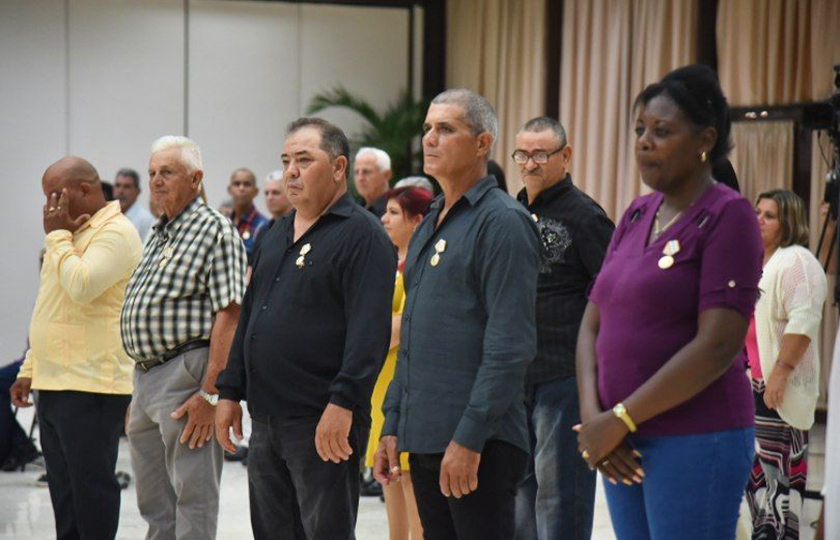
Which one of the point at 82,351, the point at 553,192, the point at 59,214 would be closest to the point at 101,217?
the point at 59,214

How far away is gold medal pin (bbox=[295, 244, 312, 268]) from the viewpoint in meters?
3.26

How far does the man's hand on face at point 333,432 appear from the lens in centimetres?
307

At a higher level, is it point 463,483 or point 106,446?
point 463,483

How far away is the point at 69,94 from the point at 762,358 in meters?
6.98

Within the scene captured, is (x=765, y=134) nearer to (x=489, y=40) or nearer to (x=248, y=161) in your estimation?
(x=489, y=40)

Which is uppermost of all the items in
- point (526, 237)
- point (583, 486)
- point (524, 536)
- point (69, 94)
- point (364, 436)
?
point (69, 94)

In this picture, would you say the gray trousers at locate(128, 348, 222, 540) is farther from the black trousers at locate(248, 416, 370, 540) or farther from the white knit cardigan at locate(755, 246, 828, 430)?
the white knit cardigan at locate(755, 246, 828, 430)

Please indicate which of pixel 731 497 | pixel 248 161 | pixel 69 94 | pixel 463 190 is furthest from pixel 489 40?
pixel 731 497

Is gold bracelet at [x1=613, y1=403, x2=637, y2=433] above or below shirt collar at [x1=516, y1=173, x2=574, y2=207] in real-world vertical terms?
below

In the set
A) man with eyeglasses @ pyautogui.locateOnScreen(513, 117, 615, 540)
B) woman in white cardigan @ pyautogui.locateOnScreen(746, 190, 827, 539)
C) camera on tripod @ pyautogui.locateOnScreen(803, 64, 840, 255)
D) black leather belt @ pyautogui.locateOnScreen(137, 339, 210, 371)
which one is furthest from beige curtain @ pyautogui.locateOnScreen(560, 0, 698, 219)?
black leather belt @ pyautogui.locateOnScreen(137, 339, 210, 371)

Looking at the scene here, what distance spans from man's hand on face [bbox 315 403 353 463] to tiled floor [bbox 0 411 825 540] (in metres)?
2.07

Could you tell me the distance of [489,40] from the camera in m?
9.98

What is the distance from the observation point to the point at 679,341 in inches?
92.7

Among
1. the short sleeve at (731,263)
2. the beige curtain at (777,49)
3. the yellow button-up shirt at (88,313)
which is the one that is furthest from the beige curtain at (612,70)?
the short sleeve at (731,263)
